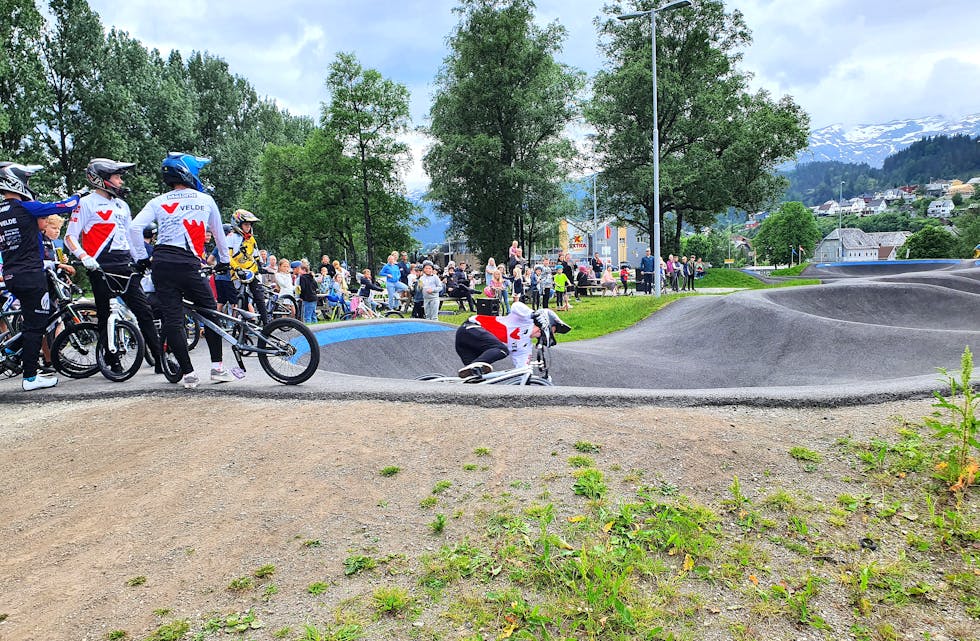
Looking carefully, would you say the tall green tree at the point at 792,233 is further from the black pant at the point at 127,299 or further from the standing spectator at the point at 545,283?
the black pant at the point at 127,299

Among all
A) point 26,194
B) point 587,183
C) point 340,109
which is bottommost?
point 26,194

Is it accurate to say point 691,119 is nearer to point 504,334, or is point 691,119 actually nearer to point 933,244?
point 504,334

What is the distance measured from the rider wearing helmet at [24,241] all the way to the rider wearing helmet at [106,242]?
21cm

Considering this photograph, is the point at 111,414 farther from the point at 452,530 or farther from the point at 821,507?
the point at 821,507

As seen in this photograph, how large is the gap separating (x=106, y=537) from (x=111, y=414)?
2282 millimetres

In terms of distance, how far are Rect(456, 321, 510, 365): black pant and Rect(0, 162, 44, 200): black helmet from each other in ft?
16.7

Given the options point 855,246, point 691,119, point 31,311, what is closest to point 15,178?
point 31,311

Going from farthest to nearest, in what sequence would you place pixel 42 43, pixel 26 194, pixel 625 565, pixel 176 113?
pixel 176 113
pixel 42 43
pixel 26 194
pixel 625 565

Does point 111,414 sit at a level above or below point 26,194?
below

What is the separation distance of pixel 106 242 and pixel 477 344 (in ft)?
14.9

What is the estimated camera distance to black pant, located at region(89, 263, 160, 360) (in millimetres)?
6105

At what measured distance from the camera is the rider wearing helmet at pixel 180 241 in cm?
534

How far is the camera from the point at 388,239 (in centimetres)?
4416

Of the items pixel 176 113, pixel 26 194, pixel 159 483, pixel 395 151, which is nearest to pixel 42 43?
pixel 176 113
